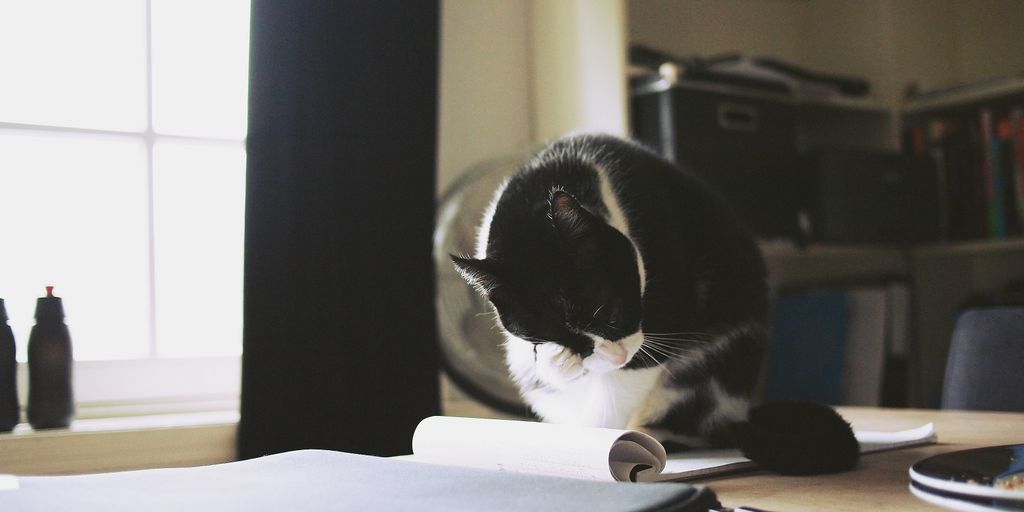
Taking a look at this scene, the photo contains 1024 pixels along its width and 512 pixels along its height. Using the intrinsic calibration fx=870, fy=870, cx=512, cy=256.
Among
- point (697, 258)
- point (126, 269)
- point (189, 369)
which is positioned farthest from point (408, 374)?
point (697, 258)

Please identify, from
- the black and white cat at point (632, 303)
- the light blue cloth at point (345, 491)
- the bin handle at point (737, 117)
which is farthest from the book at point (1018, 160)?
the light blue cloth at point (345, 491)

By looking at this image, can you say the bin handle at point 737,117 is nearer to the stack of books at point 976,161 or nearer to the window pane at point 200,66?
the stack of books at point 976,161

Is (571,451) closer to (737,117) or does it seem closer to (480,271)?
(480,271)

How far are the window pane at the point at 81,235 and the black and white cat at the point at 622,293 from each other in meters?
1.05

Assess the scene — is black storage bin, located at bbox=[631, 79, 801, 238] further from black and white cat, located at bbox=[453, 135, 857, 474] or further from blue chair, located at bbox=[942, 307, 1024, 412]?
black and white cat, located at bbox=[453, 135, 857, 474]

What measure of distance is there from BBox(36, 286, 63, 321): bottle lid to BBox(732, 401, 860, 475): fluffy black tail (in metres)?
1.08

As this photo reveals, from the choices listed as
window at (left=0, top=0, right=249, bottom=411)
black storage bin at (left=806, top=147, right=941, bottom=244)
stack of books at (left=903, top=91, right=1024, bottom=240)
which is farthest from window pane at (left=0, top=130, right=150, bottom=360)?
stack of books at (left=903, top=91, right=1024, bottom=240)

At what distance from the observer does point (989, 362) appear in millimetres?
1062

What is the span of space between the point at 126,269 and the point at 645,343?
4.02ft

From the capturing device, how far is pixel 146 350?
163 cm

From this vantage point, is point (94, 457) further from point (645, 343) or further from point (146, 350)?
point (645, 343)

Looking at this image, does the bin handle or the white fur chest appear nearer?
the white fur chest

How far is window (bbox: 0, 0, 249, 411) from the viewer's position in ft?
5.03

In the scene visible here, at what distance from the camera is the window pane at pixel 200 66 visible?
1.67m
